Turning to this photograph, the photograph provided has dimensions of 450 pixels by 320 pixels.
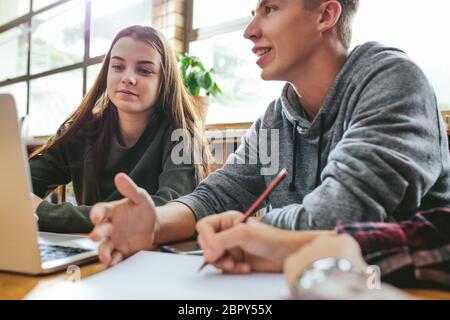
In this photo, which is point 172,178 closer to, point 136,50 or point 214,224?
point 136,50

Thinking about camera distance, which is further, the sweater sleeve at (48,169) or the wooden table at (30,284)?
the sweater sleeve at (48,169)

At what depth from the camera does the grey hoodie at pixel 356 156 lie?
57 centimetres

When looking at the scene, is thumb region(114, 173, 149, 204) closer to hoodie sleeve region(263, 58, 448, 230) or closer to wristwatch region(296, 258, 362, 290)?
hoodie sleeve region(263, 58, 448, 230)

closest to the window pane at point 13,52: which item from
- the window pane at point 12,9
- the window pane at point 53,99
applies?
the window pane at point 12,9

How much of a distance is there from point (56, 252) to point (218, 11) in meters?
2.64

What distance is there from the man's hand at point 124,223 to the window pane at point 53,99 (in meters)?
3.80

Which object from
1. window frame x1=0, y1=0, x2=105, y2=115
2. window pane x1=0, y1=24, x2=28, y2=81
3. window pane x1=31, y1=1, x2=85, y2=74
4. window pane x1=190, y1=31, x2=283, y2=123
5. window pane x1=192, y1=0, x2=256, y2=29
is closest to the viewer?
window pane x1=190, y1=31, x2=283, y2=123

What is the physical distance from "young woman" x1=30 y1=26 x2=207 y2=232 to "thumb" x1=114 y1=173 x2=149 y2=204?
0.52 m

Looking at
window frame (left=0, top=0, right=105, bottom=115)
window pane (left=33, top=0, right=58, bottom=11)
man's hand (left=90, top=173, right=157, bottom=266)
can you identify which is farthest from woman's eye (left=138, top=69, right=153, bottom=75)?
window pane (left=33, top=0, right=58, bottom=11)

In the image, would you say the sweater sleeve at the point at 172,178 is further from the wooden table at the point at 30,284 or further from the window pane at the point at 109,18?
the window pane at the point at 109,18

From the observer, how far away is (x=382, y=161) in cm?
58

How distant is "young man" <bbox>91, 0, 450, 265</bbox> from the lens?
58 cm

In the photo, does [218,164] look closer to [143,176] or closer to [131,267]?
[143,176]
